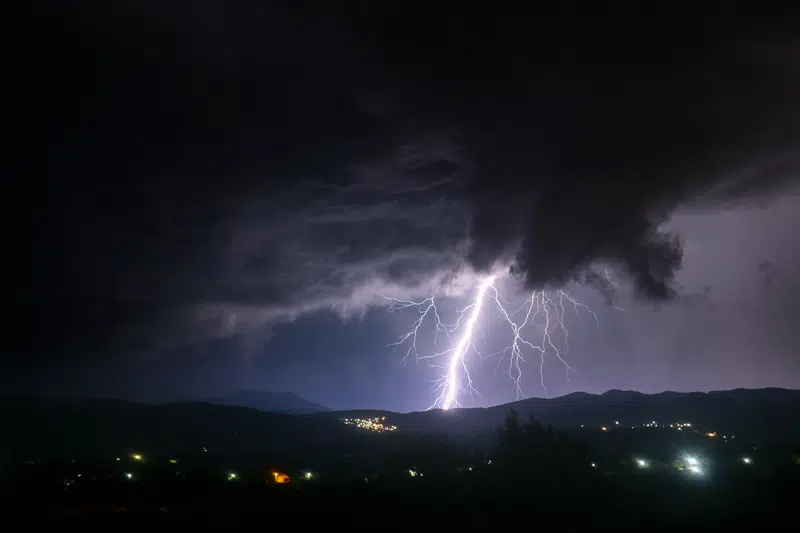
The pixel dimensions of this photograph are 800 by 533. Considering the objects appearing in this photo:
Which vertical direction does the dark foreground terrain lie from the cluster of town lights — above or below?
above

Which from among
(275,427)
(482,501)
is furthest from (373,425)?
(482,501)

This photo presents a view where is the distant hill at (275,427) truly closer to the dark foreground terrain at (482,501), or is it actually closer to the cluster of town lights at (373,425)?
the cluster of town lights at (373,425)

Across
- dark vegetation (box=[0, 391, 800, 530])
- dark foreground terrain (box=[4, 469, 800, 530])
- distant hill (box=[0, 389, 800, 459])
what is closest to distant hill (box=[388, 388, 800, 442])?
distant hill (box=[0, 389, 800, 459])

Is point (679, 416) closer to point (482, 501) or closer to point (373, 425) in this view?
point (373, 425)

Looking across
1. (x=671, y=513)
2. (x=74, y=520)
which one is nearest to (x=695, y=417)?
(x=671, y=513)

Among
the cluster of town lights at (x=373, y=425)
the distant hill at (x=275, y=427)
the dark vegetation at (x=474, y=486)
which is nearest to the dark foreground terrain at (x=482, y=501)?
the dark vegetation at (x=474, y=486)

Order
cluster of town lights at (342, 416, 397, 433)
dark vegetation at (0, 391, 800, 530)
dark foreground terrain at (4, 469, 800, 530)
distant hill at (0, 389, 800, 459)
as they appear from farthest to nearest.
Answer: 1. cluster of town lights at (342, 416, 397, 433)
2. distant hill at (0, 389, 800, 459)
3. dark vegetation at (0, 391, 800, 530)
4. dark foreground terrain at (4, 469, 800, 530)

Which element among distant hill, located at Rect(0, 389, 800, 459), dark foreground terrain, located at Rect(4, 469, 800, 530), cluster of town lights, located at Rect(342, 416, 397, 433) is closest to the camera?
dark foreground terrain, located at Rect(4, 469, 800, 530)

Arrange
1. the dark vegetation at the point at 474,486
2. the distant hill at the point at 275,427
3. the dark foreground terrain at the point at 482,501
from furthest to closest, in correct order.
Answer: the distant hill at the point at 275,427
the dark vegetation at the point at 474,486
the dark foreground terrain at the point at 482,501

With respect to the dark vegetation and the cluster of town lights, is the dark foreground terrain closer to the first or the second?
the dark vegetation

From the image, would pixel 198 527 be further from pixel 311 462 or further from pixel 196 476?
pixel 311 462

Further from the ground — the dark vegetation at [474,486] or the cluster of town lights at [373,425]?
the dark vegetation at [474,486]
